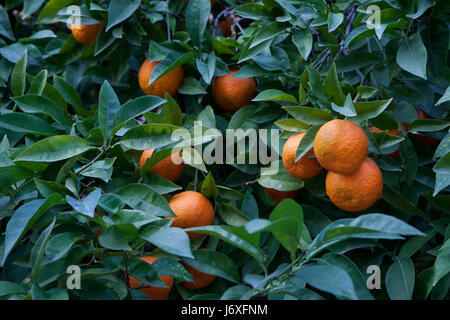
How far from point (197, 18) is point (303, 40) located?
311 mm

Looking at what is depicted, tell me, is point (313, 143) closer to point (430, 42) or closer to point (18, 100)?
point (430, 42)

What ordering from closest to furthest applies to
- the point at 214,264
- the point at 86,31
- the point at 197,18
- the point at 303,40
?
the point at 214,264
the point at 303,40
the point at 197,18
the point at 86,31

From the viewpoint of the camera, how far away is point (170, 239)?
3.06 feet

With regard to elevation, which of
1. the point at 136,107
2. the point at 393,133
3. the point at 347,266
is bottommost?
the point at 347,266

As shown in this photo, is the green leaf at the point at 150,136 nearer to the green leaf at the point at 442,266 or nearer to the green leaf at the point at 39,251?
the green leaf at the point at 39,251

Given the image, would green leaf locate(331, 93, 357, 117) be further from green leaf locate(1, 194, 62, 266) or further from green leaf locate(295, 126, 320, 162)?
green leaf locate(1, 194, 62, 266)

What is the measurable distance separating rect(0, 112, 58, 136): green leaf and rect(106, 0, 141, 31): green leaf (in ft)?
1.12

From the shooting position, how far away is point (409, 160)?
47.0 inches

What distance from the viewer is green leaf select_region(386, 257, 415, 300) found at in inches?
41.8

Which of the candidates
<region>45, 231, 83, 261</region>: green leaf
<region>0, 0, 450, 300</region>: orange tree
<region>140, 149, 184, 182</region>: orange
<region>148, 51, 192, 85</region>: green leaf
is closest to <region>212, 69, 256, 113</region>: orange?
<region>0, 0, 450, 300</region>: orange tree

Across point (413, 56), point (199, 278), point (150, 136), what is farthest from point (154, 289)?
point (413, 56)

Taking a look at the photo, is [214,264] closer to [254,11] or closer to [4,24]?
[254,11]

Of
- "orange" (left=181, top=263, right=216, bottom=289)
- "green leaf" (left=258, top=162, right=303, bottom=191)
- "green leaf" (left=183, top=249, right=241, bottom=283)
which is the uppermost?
"green leaf" (left=258, top=162, right=303, bottom=191)

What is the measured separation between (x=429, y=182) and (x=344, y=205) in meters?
0.30
